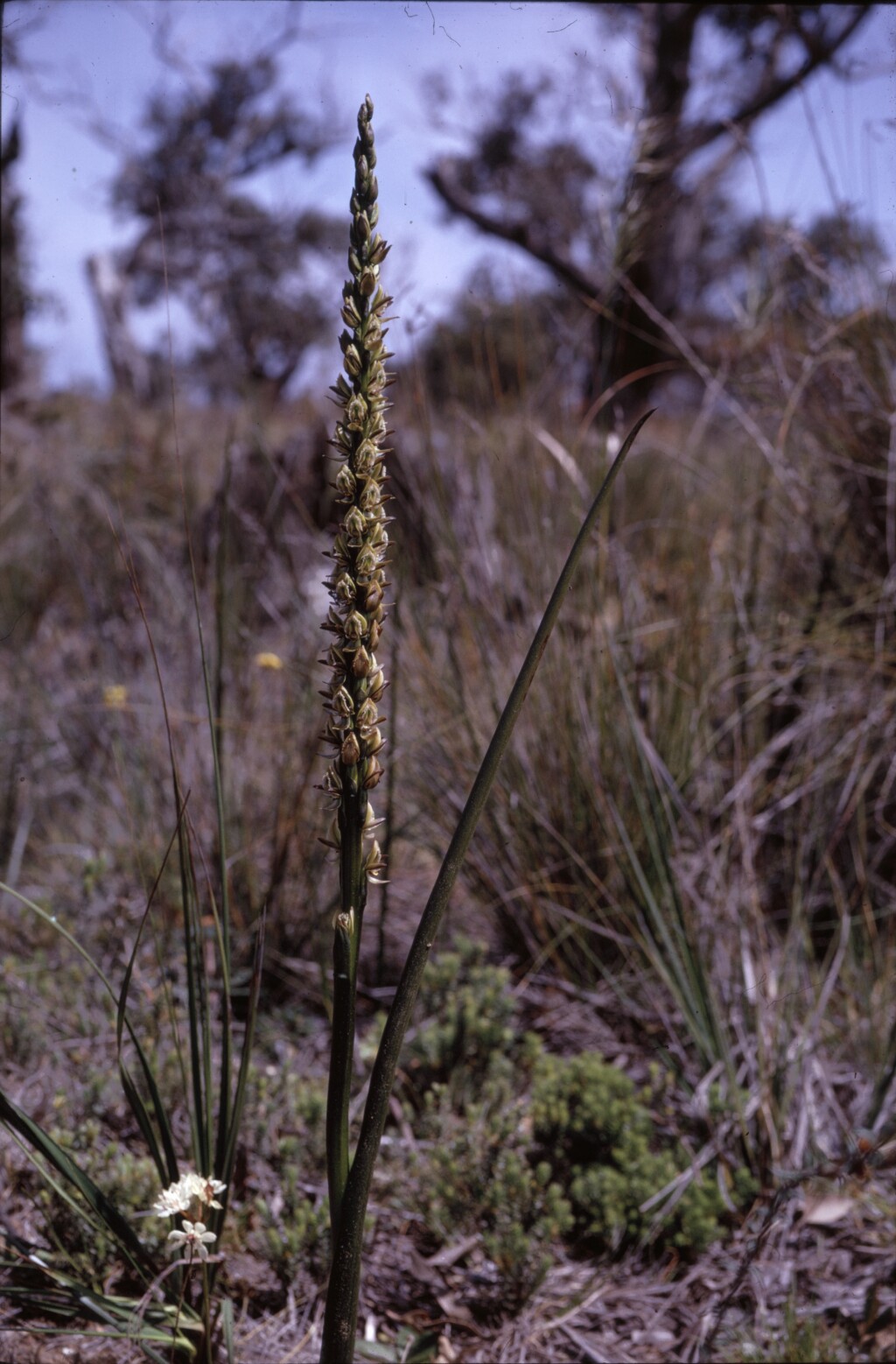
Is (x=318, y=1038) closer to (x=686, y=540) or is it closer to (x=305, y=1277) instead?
(x=305, y=1277)

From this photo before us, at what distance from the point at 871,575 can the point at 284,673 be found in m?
1.49

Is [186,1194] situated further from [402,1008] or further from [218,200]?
[218,200]

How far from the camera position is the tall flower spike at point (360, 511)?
2.68 ft

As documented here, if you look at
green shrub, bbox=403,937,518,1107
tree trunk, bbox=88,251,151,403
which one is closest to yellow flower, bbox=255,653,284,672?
green shrub, bbox=403,937,518,1107

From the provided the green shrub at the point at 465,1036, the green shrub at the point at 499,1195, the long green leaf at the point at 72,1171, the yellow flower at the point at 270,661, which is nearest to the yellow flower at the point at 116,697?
the yellow flower at the point at 270,661

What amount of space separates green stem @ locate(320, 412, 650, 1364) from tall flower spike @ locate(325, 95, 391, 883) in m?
0.09

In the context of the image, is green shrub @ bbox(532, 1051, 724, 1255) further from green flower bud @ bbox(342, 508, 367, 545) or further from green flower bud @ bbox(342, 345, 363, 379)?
green flower bud @ bbox(342, 345, 363, 379)

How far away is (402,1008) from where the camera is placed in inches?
34.0

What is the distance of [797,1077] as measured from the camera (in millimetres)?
1747

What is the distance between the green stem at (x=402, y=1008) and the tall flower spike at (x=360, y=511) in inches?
3.4

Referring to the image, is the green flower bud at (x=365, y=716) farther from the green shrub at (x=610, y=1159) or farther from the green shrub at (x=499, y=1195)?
the green shrub at (x=610, y=1159)

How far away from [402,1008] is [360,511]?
16.4 inches

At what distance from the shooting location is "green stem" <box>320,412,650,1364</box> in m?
0.82

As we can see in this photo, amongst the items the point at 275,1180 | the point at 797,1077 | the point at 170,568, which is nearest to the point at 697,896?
the point at 797,1077
